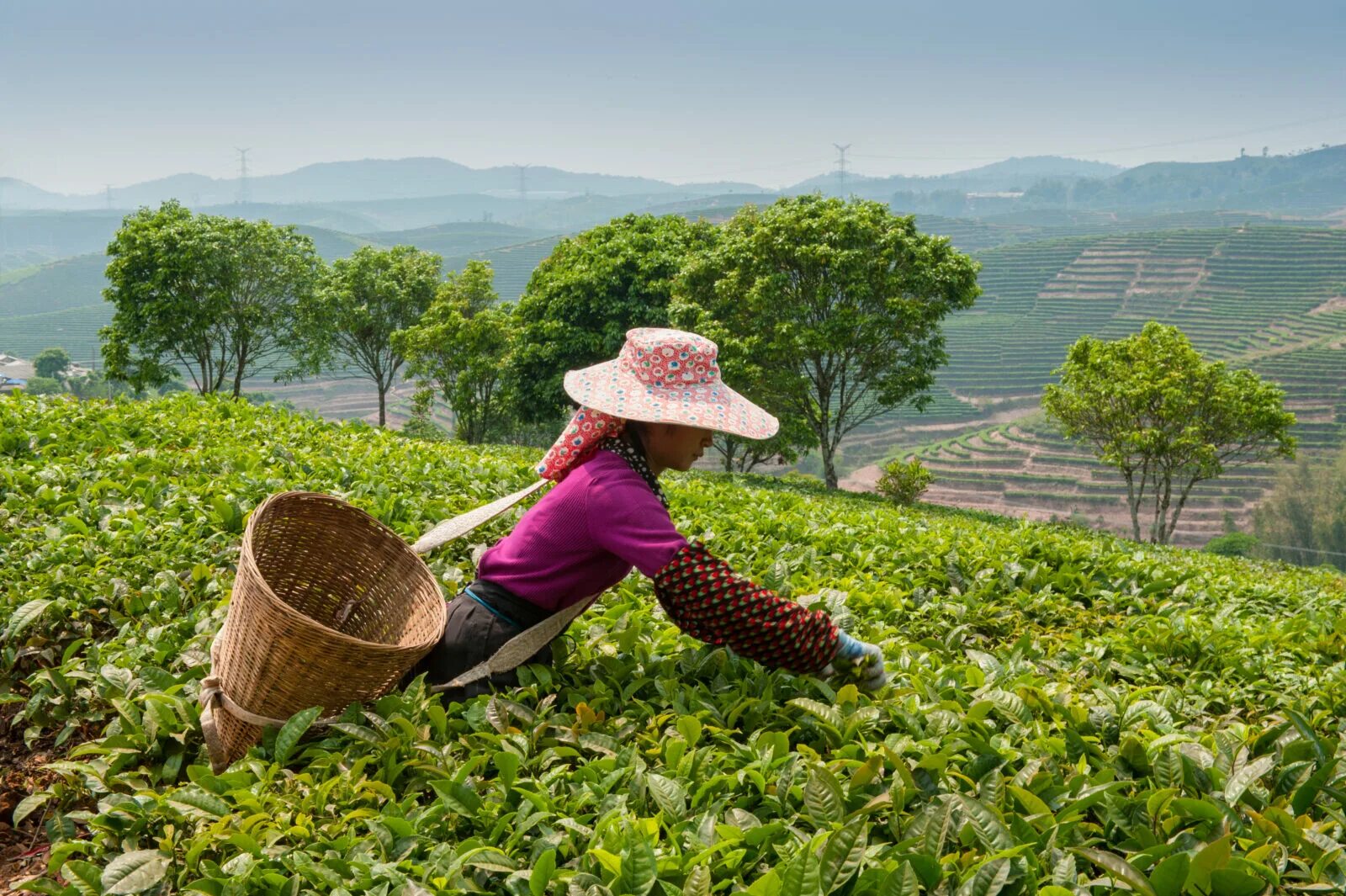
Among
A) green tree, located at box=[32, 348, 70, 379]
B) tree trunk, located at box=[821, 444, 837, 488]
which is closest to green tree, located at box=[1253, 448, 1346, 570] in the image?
tree trunk, located at box=[821, 444, 837, 488]

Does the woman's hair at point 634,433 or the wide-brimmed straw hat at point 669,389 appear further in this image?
the woman's hair at point 634,433

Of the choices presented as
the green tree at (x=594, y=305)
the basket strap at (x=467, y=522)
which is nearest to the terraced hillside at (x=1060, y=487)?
the green tree at (x=594, y=305)

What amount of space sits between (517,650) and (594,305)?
25903mm

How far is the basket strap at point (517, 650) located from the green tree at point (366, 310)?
34.6 meters

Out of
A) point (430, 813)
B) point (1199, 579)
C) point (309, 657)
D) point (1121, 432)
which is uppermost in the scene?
point (309, 657)

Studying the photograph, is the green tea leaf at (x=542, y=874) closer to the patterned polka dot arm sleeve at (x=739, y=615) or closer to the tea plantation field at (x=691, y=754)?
the tea plantation field at (x=691, y=754)

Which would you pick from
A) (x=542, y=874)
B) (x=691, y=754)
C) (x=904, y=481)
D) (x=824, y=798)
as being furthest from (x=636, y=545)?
(x=904, y=481)

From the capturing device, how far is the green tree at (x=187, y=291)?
103 ft

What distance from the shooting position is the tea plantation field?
2229 millimetres

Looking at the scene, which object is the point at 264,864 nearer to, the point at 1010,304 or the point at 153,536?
the point at 153,536

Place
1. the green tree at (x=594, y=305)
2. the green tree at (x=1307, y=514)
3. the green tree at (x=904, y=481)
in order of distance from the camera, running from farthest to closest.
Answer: the green tree at (x=1307, y=514)
the green tree at (x=594, y=305)
the green tree at (x=904, y=481)

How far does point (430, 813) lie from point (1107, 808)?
167cm

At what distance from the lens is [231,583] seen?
4180mm

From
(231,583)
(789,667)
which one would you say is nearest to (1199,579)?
(789,667)
